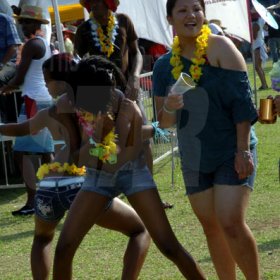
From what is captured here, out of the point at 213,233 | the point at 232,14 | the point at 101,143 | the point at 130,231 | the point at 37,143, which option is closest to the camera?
the point at 101,143

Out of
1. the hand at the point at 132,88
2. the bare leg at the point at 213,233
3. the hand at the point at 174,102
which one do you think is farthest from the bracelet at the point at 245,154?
the hand at the point at 132,88

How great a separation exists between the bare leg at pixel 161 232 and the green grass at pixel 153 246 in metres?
1.03

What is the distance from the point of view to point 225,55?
16.3ft

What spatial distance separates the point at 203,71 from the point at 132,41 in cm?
357

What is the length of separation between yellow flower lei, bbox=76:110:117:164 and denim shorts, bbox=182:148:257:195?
1.43 feet

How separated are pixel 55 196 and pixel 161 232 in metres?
0.73

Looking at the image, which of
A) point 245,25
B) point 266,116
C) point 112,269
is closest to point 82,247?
point 112,269

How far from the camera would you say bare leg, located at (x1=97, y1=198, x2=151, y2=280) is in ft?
17.4

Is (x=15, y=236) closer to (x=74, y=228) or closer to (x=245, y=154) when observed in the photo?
(x=74, y=228)

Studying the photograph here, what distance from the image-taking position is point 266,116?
536 centimetres

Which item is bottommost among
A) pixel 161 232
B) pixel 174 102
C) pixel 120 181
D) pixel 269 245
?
pixel 269 245

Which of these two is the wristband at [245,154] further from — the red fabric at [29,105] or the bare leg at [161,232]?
the red fabric at [29,105]

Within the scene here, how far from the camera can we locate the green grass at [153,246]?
645 cm

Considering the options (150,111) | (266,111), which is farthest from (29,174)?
(266,111)
